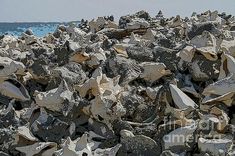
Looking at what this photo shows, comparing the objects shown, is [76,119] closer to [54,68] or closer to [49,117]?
[49,117]

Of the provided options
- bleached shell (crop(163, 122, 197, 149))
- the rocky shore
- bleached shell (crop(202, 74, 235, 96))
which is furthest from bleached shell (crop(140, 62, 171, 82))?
bleached shell (crop(163, 122, 197, 149))

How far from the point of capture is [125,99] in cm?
160

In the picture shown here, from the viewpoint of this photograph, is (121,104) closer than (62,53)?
Yes

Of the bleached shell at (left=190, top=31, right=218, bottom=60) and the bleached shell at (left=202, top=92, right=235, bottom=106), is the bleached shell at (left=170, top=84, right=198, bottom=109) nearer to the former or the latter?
the bleached shell at (left=202, top=92, right=235, bottom=106)

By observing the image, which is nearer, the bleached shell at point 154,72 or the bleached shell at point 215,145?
the bleached shell at point 215,145

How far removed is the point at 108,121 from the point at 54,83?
1.13 ft

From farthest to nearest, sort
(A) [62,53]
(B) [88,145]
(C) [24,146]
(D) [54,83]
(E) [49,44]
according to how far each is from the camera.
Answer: (E) [49,44] → (A) [62,53] → (D) [54,83] → (C) [24,146] → (B) [88,145]

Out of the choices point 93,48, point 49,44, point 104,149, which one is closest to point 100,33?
point 49,44

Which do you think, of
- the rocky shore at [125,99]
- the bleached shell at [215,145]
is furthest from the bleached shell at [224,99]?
the bleached shell at [215,145]

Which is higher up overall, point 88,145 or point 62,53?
point 62,53

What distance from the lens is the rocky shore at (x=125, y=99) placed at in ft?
4.55

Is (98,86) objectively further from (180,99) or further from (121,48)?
(121,48)

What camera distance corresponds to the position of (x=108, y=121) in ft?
5.06

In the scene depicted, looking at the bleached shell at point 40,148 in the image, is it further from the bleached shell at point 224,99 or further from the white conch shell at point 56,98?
the bleached shell at point 224,99
